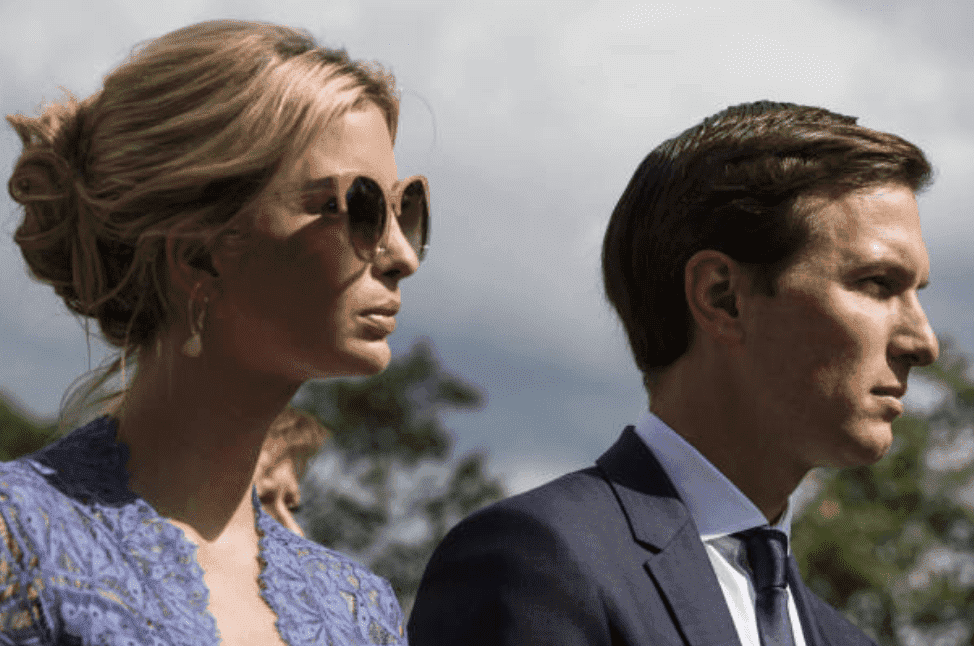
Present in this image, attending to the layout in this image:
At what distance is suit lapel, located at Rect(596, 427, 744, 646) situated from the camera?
397cm

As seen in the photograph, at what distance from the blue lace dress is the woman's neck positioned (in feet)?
0.17

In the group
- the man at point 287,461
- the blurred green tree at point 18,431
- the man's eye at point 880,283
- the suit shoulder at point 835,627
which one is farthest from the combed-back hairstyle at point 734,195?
the blurred green tree at point 18,431

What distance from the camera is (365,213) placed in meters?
3.28

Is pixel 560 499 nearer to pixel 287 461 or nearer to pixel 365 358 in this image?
pixel 365 358

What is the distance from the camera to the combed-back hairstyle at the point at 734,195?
4418 mm

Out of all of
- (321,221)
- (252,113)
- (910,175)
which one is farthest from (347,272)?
(910,175)

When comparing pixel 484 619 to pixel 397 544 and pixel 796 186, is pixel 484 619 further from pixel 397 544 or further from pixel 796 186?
pixel 397 544

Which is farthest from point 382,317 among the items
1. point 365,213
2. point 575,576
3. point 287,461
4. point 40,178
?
point 287,461

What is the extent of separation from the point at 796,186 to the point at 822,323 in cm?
50

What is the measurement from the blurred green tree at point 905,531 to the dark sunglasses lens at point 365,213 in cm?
2244

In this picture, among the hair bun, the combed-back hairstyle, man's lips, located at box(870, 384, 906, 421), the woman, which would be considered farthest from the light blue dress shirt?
the hair bun

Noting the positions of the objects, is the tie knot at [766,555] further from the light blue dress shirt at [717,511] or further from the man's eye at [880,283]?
the man's eye at [880,283]

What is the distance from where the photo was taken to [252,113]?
10.6 feet

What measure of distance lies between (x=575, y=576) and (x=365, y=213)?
124 cm
